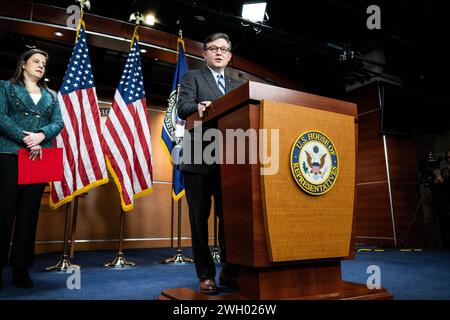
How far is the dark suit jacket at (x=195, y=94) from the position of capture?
1.71m

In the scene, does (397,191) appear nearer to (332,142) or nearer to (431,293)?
(431,293)

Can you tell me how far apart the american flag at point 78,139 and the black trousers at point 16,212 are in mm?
1048

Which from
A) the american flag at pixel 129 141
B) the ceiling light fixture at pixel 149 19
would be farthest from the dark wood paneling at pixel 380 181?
the american flag at pixel 129 141

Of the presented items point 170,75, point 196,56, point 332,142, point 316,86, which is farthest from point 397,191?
point 332,142

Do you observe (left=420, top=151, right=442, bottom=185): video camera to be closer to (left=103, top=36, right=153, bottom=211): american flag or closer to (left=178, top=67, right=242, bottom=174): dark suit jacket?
(left=103, top=36, right=153, bottom=211): american flag

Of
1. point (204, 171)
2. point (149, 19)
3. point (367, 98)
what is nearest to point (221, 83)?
point (204, 171)

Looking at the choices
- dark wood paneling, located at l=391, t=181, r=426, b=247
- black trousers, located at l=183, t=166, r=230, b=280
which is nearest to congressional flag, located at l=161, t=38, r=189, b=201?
black trousers, located at l=183, t=166, r=230, b=280

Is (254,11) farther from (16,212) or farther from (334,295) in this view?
(334,295)

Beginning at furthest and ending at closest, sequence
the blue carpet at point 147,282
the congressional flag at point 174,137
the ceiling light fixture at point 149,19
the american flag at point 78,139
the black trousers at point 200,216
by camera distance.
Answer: the ceiling light fixture at point 149,19, the congressional flag at point 174,137, the american flag at point 78,139, the blue carpet at point 147,282, the black trousers at point 200,216

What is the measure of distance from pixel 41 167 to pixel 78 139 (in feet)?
4.21

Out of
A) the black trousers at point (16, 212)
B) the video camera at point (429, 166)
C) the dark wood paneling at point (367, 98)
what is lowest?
the black trousers at point (16, 212)

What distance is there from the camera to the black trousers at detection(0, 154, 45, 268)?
1999 mm

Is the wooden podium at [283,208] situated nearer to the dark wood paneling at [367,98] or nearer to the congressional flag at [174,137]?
the congressional flag at [174,137]

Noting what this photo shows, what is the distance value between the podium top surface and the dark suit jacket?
84 mm
